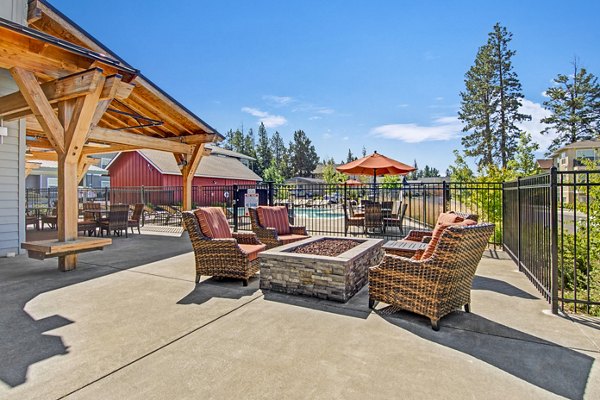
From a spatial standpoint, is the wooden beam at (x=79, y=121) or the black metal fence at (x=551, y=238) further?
the wooden beam at (x=79, y=121)

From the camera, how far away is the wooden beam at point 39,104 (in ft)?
15.4

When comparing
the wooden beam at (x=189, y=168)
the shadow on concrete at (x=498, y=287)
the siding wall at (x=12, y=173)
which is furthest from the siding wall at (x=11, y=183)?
the shadow on concrete at (x=498, y=287)

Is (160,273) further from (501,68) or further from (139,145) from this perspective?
(501,68)

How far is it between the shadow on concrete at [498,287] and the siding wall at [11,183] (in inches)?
341

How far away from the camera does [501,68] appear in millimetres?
26547

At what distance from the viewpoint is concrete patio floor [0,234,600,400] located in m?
2.05

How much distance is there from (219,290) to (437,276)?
2.71 m

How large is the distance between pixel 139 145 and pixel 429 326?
25.8ft

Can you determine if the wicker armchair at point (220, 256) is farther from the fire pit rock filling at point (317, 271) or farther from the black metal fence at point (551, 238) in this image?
the black metal fence at point (551, 238)

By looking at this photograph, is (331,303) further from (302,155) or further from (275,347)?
(302,155)

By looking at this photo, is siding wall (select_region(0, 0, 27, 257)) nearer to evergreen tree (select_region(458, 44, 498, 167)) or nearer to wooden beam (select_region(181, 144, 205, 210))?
wooden beam (select_region(181, 144, 205, 210))

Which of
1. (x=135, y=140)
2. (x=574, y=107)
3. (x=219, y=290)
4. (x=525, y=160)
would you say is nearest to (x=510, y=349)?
(x=219, y=290)

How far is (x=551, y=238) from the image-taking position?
330 centimetres

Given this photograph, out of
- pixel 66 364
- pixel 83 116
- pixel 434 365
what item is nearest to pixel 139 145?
pixel 83 116
